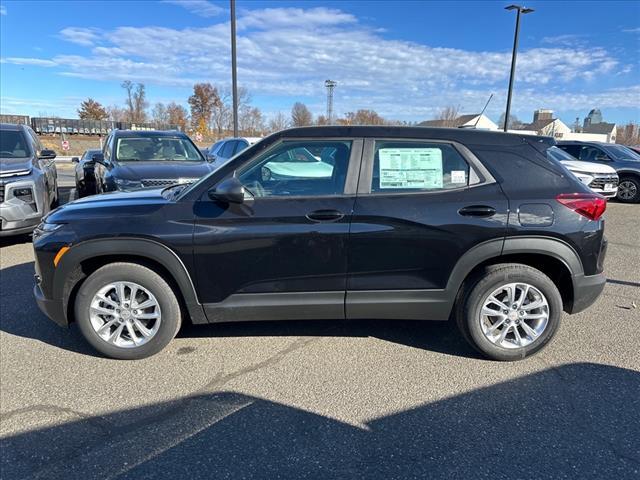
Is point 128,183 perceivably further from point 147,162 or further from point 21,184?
point 21,184

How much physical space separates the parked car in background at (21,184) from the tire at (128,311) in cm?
363

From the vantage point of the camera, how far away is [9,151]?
7.01 metres

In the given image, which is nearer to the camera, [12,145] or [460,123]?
[12,145]

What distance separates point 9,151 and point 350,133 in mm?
6368

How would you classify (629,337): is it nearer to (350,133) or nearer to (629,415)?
(629,415)

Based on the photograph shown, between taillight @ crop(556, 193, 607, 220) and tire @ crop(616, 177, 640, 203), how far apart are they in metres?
11.7

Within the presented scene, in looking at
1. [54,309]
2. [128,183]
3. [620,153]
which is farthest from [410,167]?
[620,153]

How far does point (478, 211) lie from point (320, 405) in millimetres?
1746

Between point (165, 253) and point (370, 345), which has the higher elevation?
point (165, 253)

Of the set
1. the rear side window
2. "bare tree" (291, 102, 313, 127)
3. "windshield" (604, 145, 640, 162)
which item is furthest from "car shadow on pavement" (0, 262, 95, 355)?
"bare tree" (291, 102, 313, 127)

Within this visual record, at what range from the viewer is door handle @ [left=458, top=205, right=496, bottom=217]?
3.19 metres

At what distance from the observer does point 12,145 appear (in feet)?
23.4

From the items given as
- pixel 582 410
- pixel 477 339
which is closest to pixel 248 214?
pixel 477 339

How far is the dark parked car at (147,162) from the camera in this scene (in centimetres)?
659
